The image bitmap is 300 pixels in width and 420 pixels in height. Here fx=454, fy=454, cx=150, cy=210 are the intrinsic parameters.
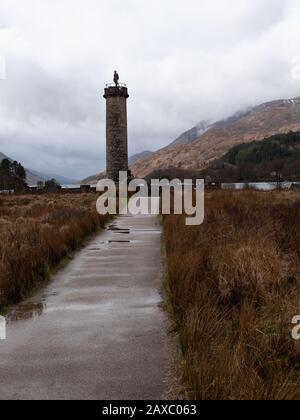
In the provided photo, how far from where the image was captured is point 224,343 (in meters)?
3.62

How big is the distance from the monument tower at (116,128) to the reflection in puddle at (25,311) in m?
35.0

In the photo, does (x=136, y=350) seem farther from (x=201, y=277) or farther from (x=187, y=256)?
(x=187, y=256)

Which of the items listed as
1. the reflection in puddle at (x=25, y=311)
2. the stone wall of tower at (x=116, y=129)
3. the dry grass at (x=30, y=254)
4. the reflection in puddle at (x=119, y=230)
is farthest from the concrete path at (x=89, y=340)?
the stone wall of tower at (x=116, y=129)

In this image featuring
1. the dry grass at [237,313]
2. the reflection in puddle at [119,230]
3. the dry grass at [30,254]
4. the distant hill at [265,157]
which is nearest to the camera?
the dry grass at [237,313]

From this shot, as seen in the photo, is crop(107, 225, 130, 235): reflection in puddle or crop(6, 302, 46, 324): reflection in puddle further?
crop(107, 225, 130, 235): reflection in puddle

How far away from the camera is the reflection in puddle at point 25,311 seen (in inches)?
193

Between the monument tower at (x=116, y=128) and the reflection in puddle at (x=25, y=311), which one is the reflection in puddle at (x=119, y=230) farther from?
the monument tower at (x=116, y=128)

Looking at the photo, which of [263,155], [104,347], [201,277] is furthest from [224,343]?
[263,155]

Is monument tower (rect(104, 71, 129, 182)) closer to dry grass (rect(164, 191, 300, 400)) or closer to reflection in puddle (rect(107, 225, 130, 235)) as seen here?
reflection in puddle (rect(107, 225, 130, 235))

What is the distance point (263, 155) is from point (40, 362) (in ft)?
385

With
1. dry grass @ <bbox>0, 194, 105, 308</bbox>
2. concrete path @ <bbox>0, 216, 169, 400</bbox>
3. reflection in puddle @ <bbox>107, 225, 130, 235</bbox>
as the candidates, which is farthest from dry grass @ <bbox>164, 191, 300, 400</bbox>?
reflection in puddle @ <bbox>107, 225, 130, 235</bbox>

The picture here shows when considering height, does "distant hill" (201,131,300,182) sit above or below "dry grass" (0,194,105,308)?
above

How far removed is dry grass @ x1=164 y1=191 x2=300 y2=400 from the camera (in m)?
3.00
